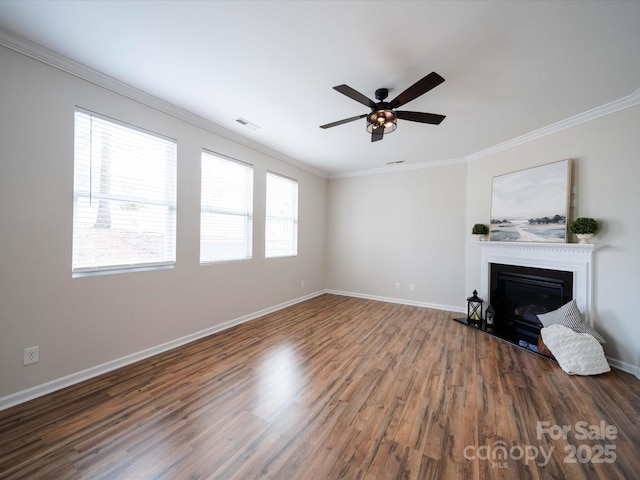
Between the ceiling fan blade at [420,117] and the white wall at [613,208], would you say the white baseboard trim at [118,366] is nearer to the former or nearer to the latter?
the white wall at [613,208]

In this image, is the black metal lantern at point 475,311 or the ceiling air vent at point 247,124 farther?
the black metal lantern at point 475,311

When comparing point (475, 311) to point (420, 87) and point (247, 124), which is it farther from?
point (247, 124)

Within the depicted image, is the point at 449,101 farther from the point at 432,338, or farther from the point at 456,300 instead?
the point at 456,300

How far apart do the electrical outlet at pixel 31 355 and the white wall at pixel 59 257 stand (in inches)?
1.5

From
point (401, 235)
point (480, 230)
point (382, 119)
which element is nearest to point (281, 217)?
point (401, 235)

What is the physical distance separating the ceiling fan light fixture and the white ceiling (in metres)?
0.30

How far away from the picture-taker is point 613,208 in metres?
2.66

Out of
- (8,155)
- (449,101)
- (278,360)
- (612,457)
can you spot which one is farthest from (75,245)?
(612,457)

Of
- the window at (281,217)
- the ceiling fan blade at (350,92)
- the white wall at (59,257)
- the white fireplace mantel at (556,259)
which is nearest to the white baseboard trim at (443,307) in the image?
the white fireplace mantel at (556,259)

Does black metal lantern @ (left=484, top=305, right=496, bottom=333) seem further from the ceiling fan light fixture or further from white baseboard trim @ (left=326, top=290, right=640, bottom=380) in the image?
the ceiling fan light fixture

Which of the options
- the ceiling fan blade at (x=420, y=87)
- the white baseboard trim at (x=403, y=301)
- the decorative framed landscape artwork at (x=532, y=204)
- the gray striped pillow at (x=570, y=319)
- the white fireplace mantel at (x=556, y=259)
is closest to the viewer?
the ceiling fan blade at (x=420, y=87)

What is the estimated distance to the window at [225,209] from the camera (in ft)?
10.8

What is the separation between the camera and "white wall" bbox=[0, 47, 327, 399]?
1.88 m

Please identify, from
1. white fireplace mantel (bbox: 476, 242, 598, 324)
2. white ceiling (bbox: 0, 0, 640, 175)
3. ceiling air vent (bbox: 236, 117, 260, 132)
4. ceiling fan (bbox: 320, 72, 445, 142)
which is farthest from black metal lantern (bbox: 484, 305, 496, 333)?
ceiling air vent (bbox: 236, 117, 260, 132)
